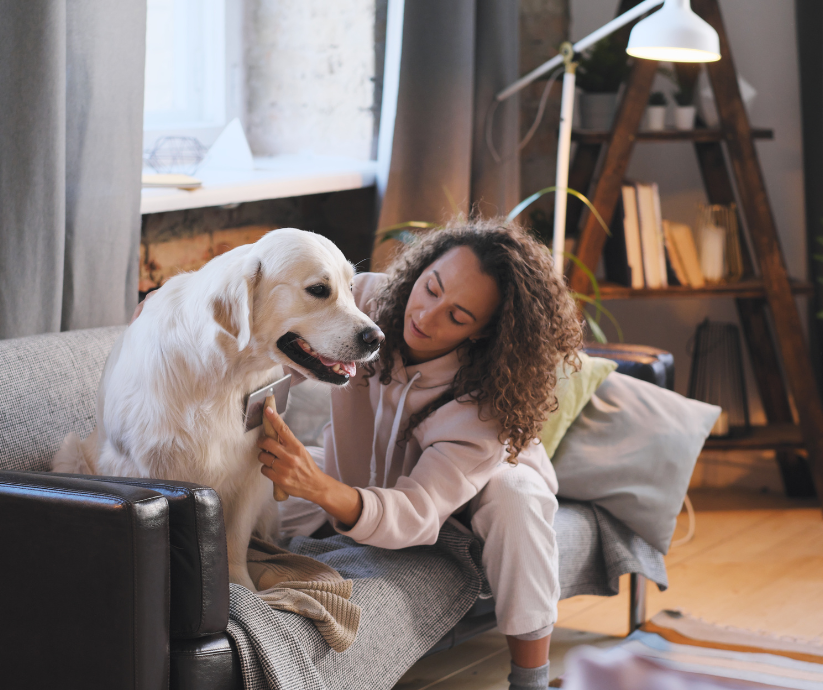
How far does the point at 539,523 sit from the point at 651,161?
225cm

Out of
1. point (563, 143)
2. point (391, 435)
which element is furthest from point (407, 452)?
point (563, 143)

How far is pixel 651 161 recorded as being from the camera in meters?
3.38

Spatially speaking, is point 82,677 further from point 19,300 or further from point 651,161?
point 651,161

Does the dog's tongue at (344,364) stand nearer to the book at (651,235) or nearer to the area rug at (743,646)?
the area rug at (743,646)

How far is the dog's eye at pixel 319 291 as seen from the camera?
4.12ft

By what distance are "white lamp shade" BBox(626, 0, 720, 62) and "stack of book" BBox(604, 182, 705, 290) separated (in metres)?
0.87

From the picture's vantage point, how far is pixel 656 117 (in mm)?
3031

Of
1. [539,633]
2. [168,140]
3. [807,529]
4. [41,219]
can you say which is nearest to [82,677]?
[539,633]

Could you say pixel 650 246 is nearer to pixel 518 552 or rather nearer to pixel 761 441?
pixel 761 441

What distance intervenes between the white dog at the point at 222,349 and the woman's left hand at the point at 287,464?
4 centimetres

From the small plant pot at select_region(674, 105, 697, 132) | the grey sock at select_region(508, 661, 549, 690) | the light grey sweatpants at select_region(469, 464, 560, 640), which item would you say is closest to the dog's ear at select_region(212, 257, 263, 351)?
the light grey sweatpants at select_region(469, 464, 560, 640)

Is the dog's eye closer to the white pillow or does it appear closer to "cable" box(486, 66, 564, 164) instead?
the white pillow

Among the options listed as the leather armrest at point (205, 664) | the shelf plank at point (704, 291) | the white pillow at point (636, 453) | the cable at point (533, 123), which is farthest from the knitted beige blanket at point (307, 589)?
→ the cable at point (533, 123)

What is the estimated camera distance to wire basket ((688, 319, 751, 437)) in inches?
128
